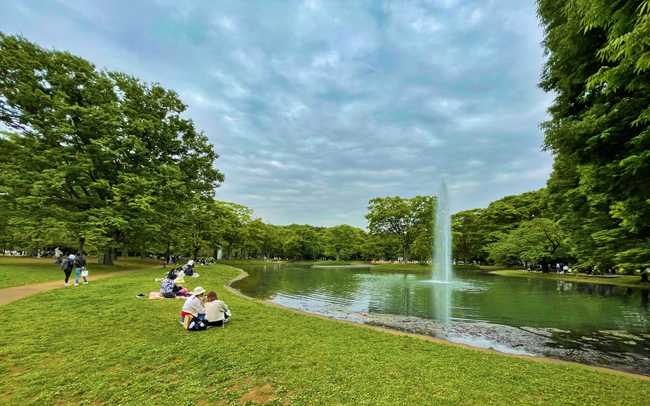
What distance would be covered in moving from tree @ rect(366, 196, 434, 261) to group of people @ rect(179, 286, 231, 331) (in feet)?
171

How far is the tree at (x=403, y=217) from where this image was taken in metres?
58.3

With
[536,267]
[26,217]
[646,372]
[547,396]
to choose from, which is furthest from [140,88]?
[536,267]

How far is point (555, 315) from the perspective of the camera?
45.2 feet

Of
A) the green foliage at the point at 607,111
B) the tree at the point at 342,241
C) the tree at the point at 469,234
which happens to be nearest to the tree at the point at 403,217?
the tree at the point at 469,234

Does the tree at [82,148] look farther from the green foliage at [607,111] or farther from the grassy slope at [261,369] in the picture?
the green foliage at [607,111]

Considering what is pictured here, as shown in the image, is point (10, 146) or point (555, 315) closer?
point (555, 315)

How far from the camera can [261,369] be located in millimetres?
5488

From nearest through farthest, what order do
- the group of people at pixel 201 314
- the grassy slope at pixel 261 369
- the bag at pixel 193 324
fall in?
the grassy slope at pixel 261 369 → the bag at pixel 193 324 → the group of people at pixel 201 314

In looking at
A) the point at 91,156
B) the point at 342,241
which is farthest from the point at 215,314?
the point at 342,241

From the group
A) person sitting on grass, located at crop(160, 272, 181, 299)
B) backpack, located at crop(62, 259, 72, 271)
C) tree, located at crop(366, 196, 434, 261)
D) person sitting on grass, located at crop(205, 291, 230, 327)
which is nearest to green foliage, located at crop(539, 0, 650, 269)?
person sitting on grass, located at crop(205, 291, 230, 327)

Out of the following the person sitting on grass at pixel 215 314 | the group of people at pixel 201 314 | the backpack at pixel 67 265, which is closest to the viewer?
the group of people at pixel 201 314

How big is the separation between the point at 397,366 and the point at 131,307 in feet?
32.0

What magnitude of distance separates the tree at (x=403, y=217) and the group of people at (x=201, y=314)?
52.1 metres

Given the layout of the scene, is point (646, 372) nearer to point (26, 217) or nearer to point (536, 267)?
point (26, 217)
